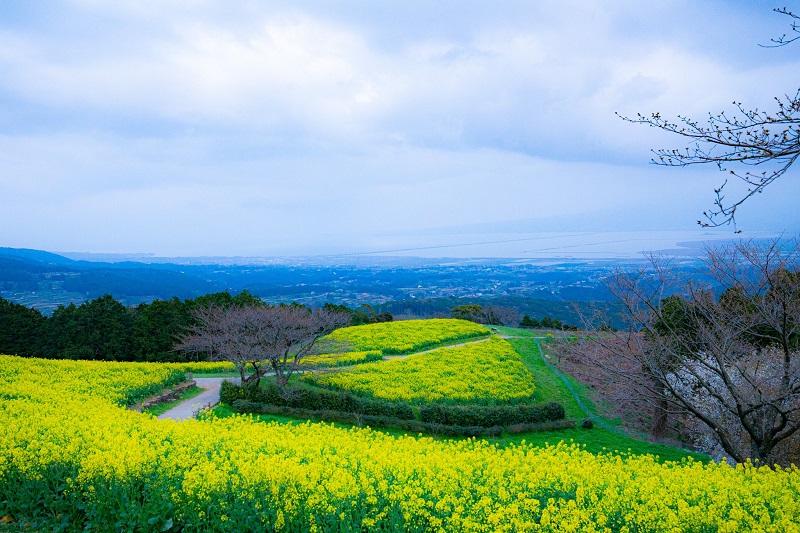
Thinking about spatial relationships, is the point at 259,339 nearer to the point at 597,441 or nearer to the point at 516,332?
the point at 597,441

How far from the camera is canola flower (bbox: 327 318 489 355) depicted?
99.7 ft

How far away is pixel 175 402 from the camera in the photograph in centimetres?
1820

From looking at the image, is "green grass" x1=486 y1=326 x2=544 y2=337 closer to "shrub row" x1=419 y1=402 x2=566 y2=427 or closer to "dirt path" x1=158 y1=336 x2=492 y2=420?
"dirt path" x1=158 y1=336 x2=492 y2=420

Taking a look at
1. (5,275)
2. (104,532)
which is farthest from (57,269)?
→ (104,532)

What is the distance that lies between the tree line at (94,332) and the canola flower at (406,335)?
23.1 feet

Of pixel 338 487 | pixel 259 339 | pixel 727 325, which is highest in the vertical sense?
pixel 727 325

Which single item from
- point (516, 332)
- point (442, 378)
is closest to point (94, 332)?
point (442, 378)

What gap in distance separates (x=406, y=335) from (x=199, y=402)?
56.6ft

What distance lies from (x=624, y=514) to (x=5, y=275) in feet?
366

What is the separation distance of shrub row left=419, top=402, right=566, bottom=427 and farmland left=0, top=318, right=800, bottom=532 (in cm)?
808

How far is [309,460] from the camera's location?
721 cm

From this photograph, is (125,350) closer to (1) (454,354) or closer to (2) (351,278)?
(1) (454,354)

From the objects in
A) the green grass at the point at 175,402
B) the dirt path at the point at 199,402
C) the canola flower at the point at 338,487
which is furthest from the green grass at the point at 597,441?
the green grass at the point at 175,402

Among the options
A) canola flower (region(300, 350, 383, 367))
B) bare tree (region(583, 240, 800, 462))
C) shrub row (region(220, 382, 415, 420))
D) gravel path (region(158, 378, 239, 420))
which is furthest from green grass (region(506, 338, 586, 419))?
gravel path (region(158, 378, 239, 420))
